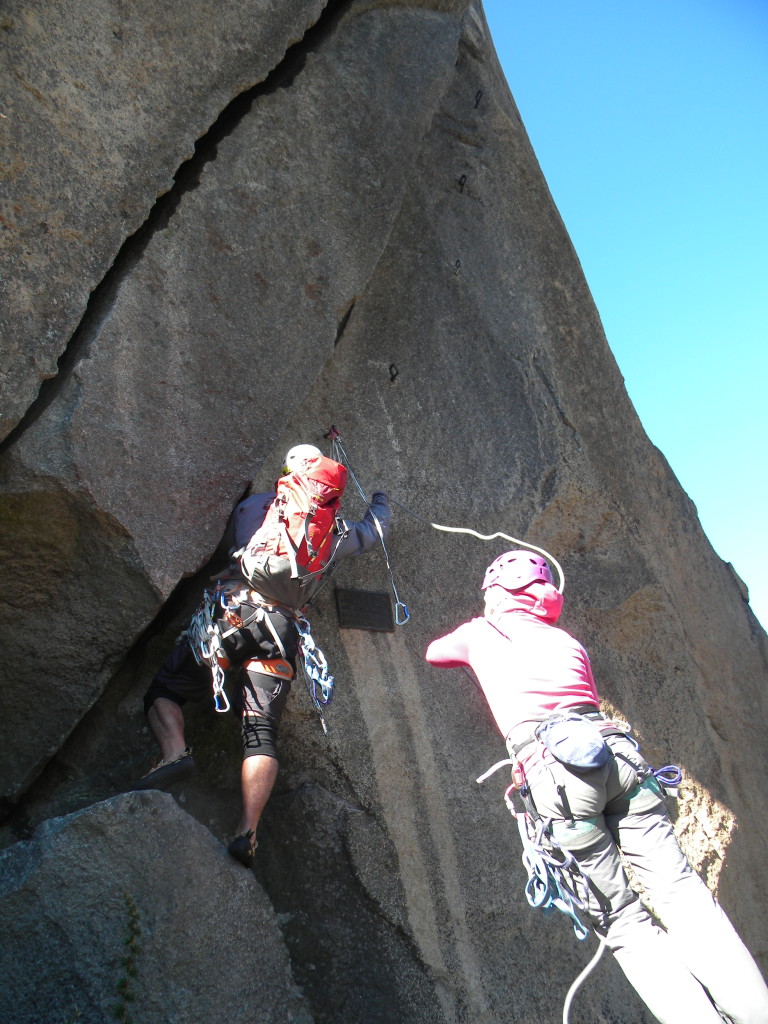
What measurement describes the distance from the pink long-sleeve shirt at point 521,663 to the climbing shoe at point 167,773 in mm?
1074

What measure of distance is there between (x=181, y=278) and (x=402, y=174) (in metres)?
1.75

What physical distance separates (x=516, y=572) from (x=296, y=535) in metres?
0.94

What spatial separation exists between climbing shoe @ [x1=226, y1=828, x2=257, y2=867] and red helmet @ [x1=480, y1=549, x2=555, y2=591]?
1422 millimetres

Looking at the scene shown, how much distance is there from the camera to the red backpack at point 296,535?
371cm

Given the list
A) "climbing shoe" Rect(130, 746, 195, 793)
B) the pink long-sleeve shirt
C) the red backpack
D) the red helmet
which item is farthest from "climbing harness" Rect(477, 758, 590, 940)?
"climbing shoe" Rect(130, 746, 195, 793)

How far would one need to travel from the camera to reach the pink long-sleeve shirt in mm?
3334

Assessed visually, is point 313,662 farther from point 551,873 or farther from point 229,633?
point 551,873

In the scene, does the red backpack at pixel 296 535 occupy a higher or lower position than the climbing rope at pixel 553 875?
higher

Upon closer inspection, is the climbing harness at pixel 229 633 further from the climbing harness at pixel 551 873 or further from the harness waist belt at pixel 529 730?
the climbing harness at pixel 551 873

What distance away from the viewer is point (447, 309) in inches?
224

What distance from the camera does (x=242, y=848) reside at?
3.37 m

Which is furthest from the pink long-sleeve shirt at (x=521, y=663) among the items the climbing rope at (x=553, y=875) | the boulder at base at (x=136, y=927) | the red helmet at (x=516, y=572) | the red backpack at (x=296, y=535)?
the boulder at base at (x=136, y=927)

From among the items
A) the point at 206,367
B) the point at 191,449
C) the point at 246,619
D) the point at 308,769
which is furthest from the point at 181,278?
the point at 308,769

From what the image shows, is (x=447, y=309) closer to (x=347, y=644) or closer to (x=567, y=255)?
(x=567, y=255)
